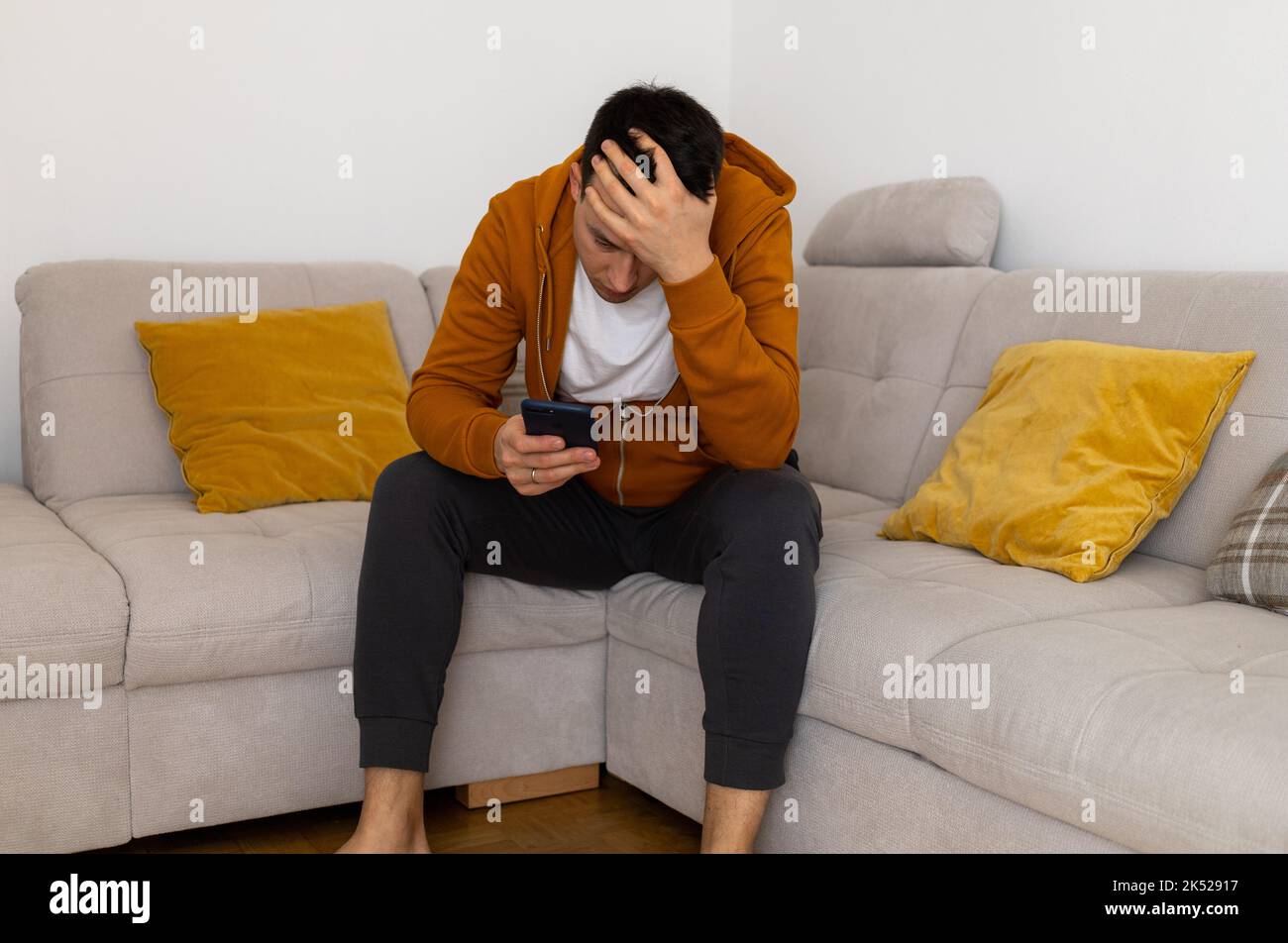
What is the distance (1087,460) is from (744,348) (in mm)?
578

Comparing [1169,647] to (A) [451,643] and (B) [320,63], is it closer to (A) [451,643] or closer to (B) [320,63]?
(A) [451,643]

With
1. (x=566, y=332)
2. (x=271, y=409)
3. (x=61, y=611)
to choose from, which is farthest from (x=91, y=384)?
(x=566, y=332)

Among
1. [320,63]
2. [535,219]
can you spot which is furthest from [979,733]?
[320,63]

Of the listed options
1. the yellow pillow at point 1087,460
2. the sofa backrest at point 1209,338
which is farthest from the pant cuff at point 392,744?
the sofa backrest at point 1209,338

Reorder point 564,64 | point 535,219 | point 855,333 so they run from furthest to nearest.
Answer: point 564,64, point 855,333, point 535,219

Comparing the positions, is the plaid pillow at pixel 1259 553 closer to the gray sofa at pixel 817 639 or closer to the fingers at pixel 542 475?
the gray sofa at pixel 817 639

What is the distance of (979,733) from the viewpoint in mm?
1416

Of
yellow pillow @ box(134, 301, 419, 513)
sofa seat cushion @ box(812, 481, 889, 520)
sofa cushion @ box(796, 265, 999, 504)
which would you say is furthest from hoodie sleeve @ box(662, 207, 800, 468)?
yellow pillow @ box(134, 301, 419, 513)

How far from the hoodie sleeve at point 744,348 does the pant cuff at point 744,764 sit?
40 centimetres

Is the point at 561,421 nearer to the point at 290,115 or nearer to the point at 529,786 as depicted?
the point at 529,786

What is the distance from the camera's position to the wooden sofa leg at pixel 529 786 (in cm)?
205

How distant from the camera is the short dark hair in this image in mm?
1555

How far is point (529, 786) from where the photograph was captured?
6.87 feet
